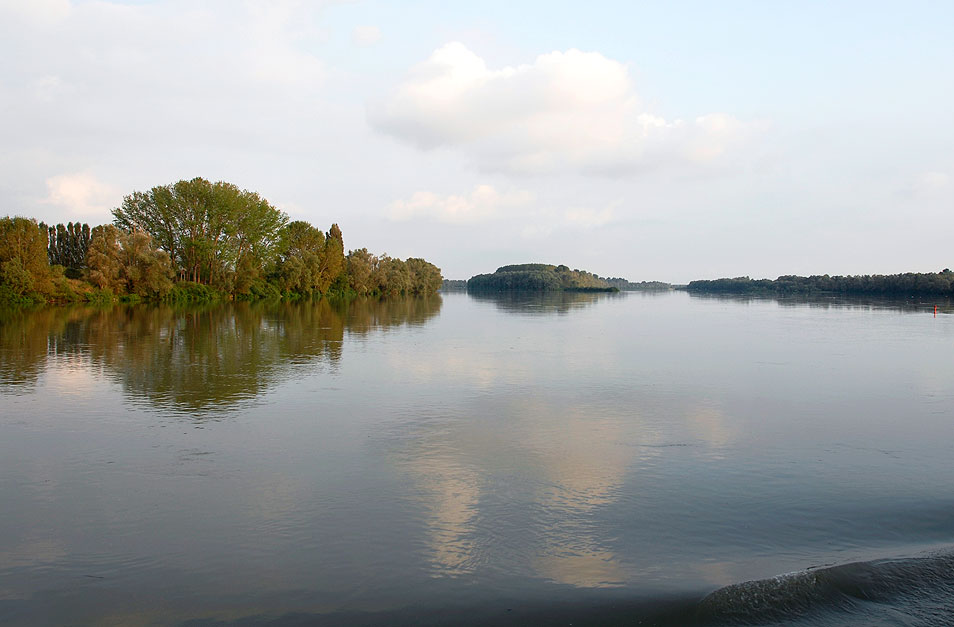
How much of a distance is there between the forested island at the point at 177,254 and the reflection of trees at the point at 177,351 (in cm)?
1366

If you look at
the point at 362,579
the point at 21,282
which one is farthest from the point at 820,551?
the point at 21,282

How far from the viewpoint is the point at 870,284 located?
394 feet

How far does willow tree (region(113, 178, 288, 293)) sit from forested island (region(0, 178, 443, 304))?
3.9 inches

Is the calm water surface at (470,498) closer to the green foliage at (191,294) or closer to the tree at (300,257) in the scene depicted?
the green foliage at (191,294)

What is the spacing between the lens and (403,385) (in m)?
14.4

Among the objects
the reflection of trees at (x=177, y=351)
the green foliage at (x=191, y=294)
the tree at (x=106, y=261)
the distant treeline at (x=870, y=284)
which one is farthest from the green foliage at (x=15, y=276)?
the distant treeline at (x=870, y=284)

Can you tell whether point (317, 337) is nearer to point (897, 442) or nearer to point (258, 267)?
point (897, 442)

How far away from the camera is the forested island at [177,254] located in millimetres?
43875

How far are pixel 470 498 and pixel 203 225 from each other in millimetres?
59780

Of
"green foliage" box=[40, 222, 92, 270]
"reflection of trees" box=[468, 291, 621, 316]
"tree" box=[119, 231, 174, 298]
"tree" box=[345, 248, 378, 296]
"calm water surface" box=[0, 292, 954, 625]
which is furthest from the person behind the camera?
"tree" box=[345, 248, 378, 296]

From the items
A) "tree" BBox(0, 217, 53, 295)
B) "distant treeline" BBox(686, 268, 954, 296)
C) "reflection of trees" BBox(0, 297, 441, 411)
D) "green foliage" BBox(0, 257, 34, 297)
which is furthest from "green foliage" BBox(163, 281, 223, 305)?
"distant treeline" BBox(686, 268, 954, 296)

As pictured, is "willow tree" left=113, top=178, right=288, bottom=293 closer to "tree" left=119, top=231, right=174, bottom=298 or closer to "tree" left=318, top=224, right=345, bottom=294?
"tree" left=119, top=231, right=174, bottom=298

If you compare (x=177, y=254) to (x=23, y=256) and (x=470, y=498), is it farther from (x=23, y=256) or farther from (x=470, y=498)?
(x=470, y=498)

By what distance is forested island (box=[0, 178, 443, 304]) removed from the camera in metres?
43.9
